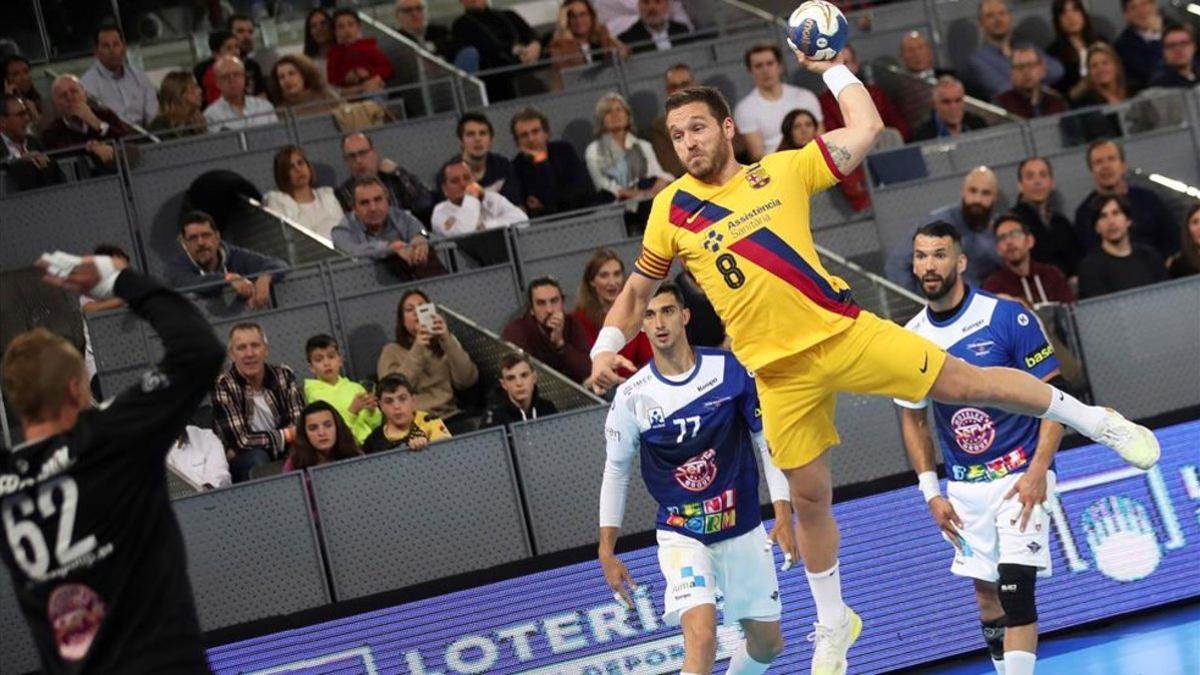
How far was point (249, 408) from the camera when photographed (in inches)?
425

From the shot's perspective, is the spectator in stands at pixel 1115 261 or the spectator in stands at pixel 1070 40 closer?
the spectator in stands at pixel 1115 261

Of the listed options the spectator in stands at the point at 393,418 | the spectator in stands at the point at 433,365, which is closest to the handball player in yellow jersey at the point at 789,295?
the spectator in stands at the point at 393,418

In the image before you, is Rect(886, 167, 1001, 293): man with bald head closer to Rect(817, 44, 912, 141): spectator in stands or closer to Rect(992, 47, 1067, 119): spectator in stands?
Rect(817, 44, 912, 141): spectator in stands

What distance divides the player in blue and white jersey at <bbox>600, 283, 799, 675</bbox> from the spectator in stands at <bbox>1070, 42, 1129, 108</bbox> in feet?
27.2

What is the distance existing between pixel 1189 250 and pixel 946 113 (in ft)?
8.90

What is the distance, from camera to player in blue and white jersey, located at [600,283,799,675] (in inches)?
312

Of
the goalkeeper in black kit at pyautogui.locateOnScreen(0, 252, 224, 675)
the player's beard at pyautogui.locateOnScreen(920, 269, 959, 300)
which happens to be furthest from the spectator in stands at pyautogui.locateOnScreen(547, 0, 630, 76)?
the goalkeeper in black kit at pyautogui.locateOnScreen(0, 252, 224, 675)

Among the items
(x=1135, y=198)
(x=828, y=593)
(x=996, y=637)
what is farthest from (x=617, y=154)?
(x=828, y=593)

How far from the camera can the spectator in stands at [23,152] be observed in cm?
1290

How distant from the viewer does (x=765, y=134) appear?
1432 cm

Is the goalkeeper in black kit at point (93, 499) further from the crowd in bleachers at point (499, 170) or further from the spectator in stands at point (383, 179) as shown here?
the spectator in stands at point (383, 179)

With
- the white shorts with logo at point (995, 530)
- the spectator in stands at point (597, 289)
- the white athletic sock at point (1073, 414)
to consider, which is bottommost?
the white shorts with logo at point (995, 530)

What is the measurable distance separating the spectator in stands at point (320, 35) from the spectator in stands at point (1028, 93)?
592 centimetres

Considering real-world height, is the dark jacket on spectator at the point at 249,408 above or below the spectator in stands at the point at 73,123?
below
